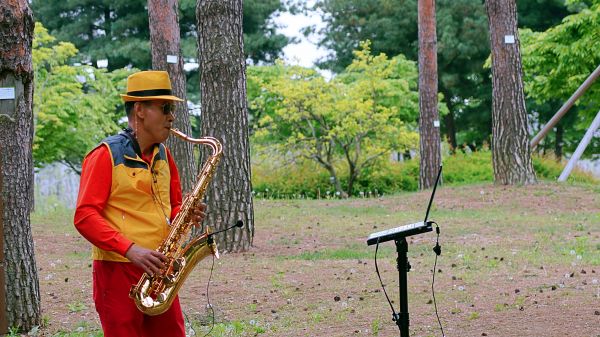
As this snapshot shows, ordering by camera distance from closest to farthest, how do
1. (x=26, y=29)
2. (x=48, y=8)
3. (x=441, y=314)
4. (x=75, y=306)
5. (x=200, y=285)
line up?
(x=26, y=29)
(x=441, y=314)
(x=75, y=306)
(x=200, y=285)
(x=48, y=8)

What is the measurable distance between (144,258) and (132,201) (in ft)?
1.19

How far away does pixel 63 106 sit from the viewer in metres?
28.0

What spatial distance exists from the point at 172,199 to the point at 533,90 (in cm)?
2706

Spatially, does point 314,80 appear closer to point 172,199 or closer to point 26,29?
point 26,29

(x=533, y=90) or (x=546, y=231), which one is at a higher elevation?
(x=533, y=90)

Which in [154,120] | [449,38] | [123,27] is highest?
[123,27]

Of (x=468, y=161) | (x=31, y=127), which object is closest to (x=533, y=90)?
(x=468, y=161)

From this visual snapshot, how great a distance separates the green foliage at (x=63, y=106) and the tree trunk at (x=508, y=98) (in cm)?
1214

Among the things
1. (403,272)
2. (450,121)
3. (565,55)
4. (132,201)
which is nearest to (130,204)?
(132,201)

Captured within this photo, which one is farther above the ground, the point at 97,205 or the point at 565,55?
the point at 565,55

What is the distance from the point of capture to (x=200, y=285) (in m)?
10.5

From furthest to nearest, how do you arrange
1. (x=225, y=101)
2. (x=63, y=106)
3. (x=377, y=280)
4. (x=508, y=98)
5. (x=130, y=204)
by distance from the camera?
(x=63, y=106), (x=508, y=98), (x=225, y=101), (x=377, y=280), (x=130, y=204)

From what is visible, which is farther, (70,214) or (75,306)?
(70,214)

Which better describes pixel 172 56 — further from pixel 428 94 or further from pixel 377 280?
pixel 428 94
